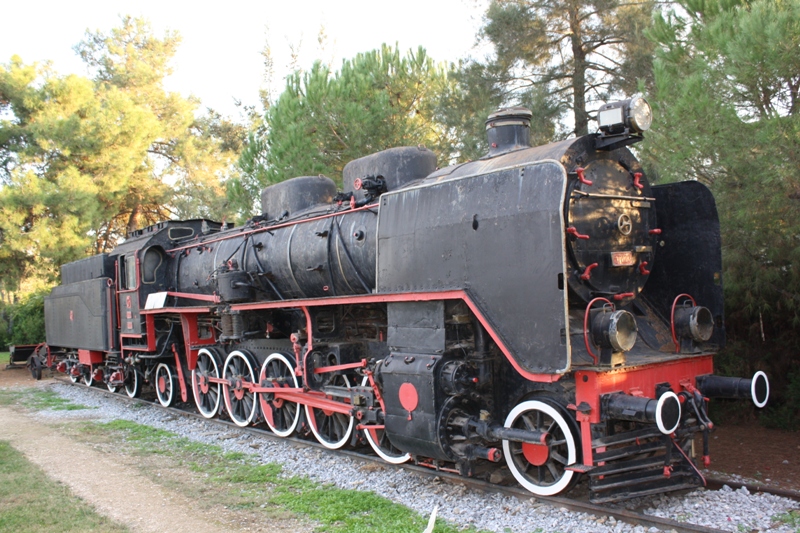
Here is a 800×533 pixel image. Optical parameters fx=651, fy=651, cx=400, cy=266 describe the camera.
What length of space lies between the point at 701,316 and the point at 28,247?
61.2ft

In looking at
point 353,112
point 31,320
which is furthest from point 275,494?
point 31,320

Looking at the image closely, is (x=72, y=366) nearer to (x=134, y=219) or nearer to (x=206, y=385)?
(x=206, y=385)

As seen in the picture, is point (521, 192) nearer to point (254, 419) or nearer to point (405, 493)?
point (405, 493)

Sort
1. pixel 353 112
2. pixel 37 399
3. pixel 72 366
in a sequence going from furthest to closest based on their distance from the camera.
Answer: pixel 72 366, pixel 353 112, pixel 37 399

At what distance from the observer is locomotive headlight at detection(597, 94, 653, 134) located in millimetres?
5066

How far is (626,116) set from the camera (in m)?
5.09

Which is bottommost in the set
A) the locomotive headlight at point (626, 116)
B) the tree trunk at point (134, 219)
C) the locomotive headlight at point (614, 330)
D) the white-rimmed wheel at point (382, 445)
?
the white-rimmed wheel at point (382, 445)

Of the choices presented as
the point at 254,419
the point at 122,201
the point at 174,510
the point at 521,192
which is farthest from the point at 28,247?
the point at 521,192

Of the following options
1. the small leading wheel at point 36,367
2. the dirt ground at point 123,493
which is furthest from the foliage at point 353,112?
the small leading wheel at point 36,367

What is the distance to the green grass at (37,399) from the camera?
36.3ft

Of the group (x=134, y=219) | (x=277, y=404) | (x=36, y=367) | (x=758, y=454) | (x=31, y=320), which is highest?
(x=134, y=219)

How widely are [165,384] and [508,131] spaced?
743 cm

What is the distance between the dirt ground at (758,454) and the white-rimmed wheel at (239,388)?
17.8 feet

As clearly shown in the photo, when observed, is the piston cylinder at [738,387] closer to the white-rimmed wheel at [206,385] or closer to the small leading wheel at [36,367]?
the white-rimmed wheel at [206,385]
